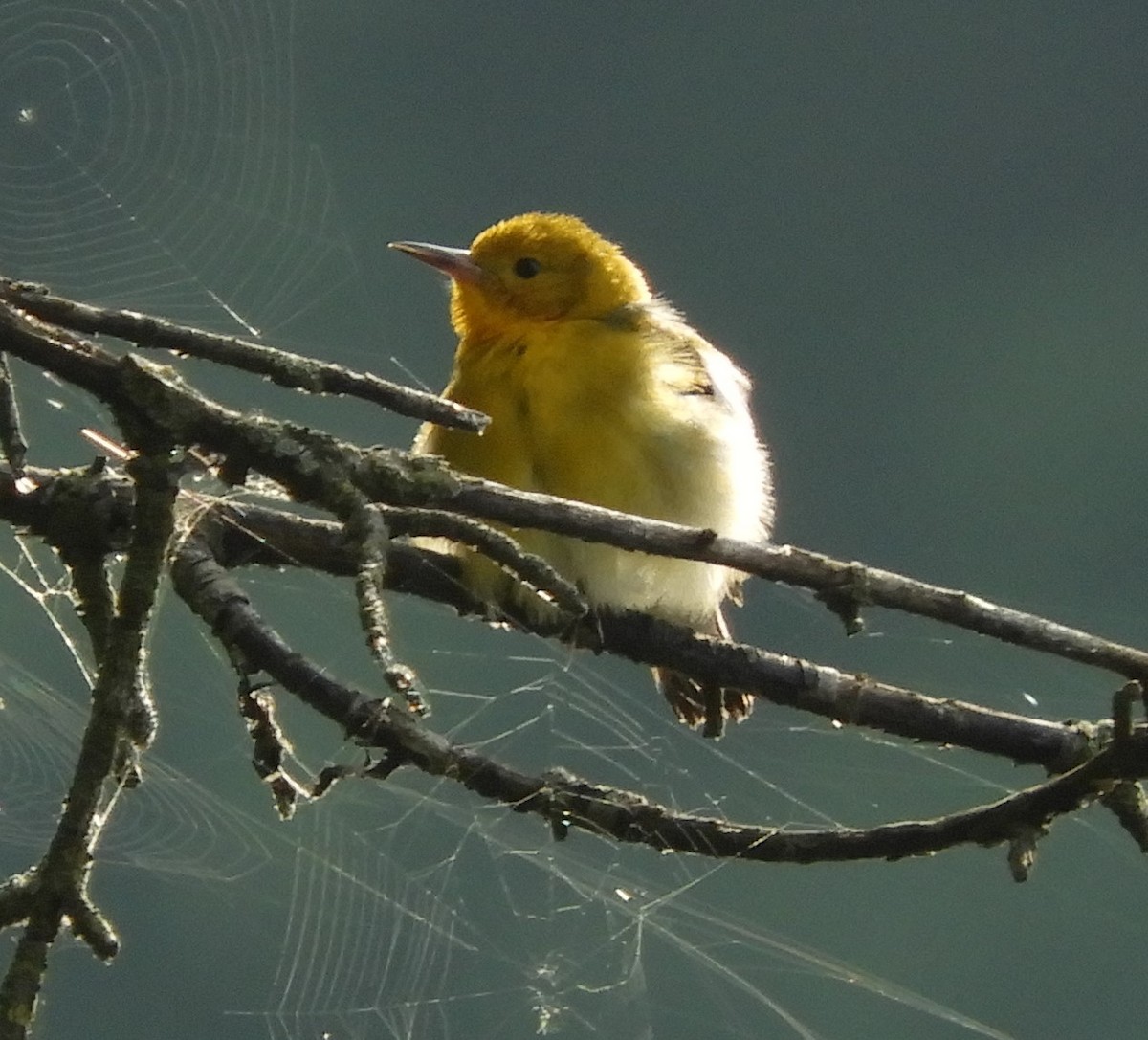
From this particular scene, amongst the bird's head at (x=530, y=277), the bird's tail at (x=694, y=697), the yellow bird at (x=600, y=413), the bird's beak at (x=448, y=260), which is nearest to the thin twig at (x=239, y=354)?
the yellow bird at (x=600, y=413)

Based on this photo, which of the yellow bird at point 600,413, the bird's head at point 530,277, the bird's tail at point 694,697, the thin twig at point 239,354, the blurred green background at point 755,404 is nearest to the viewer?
the thin twig at point 239,354

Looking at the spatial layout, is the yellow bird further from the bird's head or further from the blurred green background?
the blurred green background

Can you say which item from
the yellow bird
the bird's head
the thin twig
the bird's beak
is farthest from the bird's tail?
the thin twig

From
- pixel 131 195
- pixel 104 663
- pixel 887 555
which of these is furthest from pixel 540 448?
pixel 887 555

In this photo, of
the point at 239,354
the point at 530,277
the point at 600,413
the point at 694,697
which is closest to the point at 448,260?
the point at 530,277

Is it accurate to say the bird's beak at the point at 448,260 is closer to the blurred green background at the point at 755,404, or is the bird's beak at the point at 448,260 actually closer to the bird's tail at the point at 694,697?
the blurred green background at the point at 755,404

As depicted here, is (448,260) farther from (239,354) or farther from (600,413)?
(239,354)
